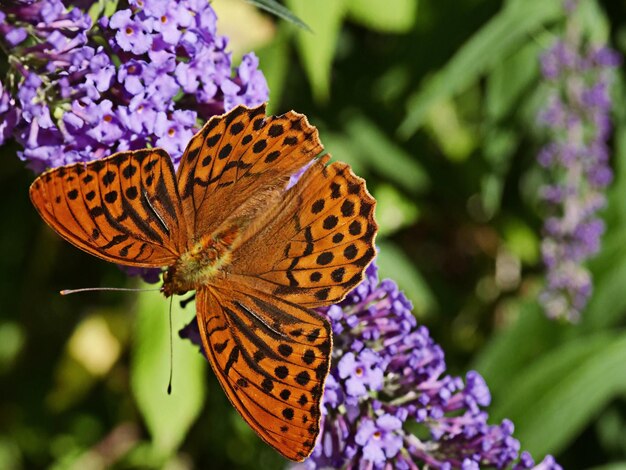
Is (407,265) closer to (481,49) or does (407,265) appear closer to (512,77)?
(512,77)

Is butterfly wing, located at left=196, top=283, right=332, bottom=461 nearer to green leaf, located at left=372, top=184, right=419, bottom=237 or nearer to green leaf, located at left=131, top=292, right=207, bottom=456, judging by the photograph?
green leaf, located at left=131, top=292, right=207, bottom=456

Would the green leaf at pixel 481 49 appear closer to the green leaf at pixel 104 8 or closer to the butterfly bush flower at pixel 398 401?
the green leaf at pixel 104 8

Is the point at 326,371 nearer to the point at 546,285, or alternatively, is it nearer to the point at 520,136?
the point at 546,285

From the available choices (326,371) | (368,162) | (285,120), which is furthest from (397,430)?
(368,162)

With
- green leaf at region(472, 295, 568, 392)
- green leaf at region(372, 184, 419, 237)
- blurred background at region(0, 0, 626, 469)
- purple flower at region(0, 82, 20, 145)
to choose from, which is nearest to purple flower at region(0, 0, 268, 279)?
purple flower at region(0, 82, 20, 145)

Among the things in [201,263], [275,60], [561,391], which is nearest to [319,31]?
[275,60]

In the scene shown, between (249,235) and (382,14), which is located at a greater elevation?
(382,14)
